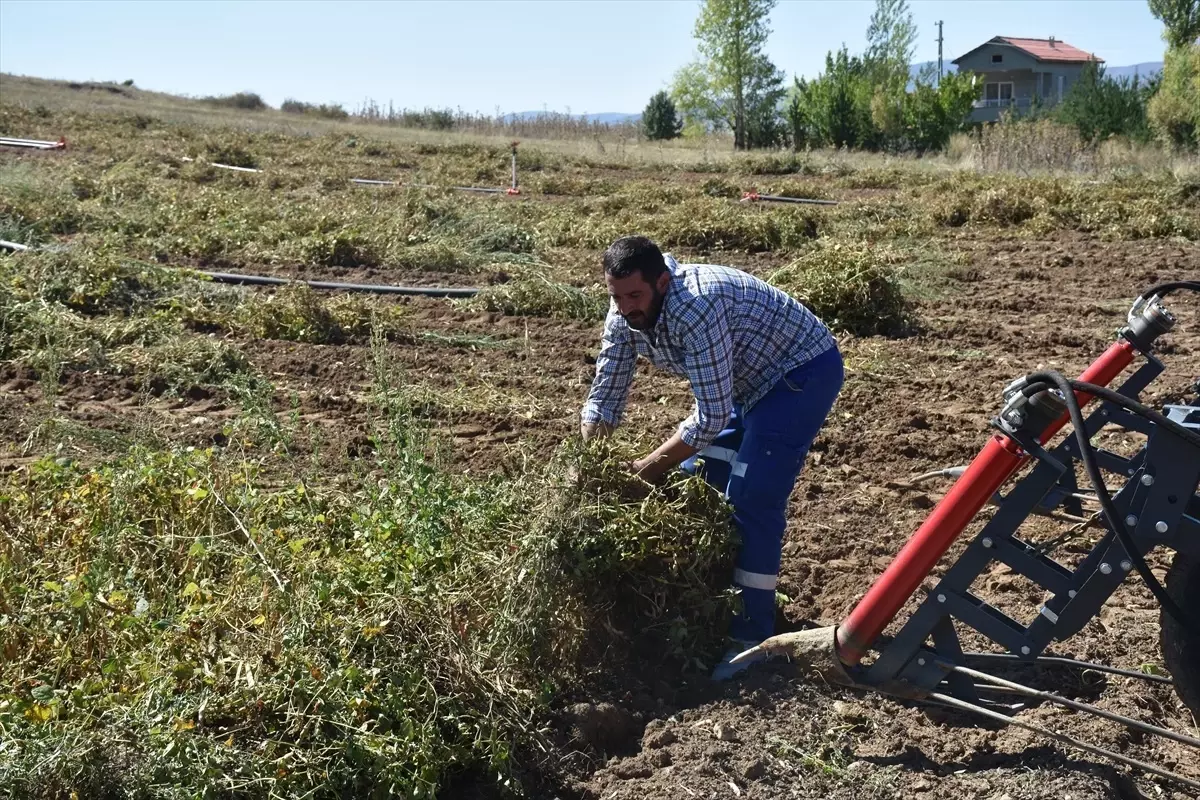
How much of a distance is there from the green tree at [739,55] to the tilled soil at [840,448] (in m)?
40.3

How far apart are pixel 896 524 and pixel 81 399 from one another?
5434 millimetres

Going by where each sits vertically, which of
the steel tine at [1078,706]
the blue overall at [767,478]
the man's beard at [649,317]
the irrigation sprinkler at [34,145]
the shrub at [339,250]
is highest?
the irrigation sprinkler at [34,145]

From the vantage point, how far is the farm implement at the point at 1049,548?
2.85 meters

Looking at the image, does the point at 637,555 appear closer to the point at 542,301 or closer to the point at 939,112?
the point at 542,301

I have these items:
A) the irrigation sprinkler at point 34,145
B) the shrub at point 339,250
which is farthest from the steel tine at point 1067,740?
the irrigation sprinkler at point 34,145

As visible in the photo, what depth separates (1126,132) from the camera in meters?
30.6

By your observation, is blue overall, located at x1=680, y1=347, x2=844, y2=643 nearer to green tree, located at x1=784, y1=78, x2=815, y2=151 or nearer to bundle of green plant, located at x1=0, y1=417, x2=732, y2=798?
bundle of green plant, located at x1=0, y1=417, x2=732, y2=798

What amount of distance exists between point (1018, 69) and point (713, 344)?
69.3m

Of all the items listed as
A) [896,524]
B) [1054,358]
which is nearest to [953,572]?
[896,524]

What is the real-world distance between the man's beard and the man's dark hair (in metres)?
0.08

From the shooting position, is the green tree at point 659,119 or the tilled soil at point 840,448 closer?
the tilled soil at point 840,448

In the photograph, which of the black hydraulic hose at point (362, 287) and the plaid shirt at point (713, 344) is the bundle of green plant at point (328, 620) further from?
the black hydraulic hose at point (362, 287)

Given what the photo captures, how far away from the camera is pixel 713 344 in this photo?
13.0ft

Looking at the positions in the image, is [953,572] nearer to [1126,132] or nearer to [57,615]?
[57,615]
